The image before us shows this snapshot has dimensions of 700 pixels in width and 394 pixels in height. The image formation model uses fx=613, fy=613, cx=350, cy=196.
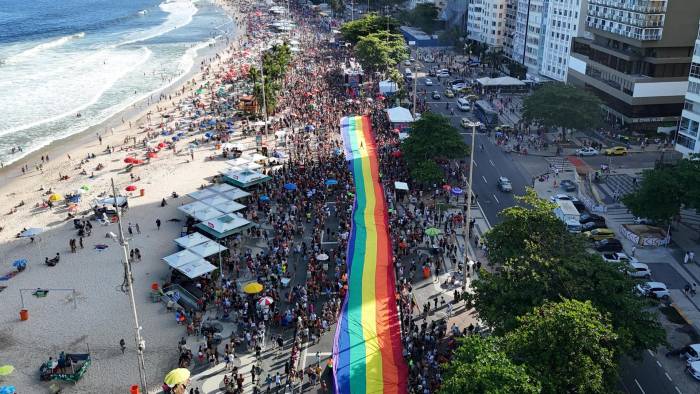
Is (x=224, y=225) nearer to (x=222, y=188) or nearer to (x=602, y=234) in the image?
(x=222, y=188)

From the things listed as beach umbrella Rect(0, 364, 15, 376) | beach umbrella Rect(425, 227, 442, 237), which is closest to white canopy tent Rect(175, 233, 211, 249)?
beach umbrella Rect(0, 364, 15, 376)

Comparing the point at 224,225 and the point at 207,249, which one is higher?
the point at 224,225

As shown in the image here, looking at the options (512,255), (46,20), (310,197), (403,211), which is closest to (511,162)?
(403,211)

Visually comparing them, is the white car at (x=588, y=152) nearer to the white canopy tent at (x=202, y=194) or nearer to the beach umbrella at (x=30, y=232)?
the white canopy tent at (x=202, y=194)

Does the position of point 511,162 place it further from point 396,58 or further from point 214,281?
point 396,58

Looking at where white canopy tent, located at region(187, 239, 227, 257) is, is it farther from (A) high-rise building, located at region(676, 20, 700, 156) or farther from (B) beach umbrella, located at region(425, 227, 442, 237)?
(A) high-rise building, located at region(676, 20, 700, 156)

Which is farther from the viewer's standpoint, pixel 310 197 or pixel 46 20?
pixel 46 20

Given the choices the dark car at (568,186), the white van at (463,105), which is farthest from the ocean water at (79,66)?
the dark car at (568,186)

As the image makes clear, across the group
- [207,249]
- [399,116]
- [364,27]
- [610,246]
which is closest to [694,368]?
[610,246]
